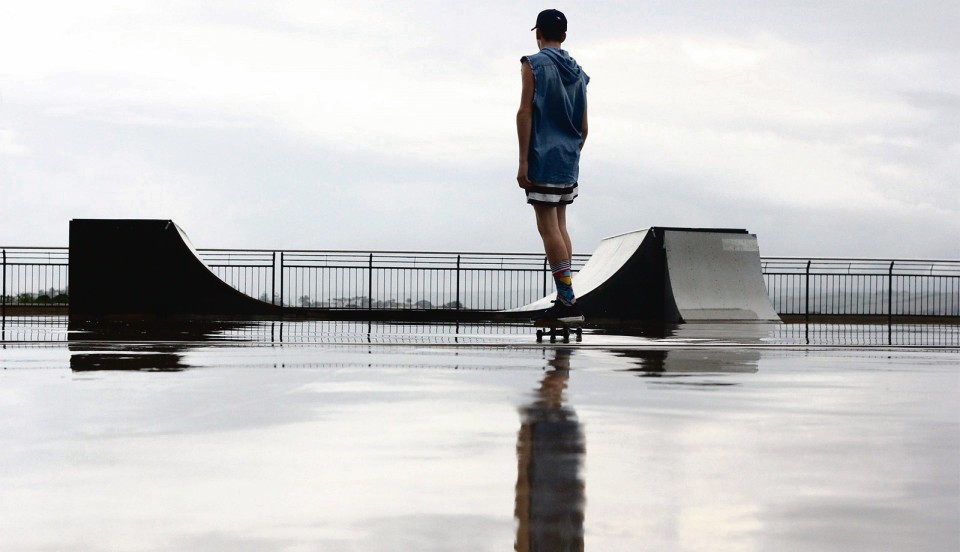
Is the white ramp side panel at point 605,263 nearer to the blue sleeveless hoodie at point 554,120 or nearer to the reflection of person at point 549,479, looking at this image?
the blue sleeveless hoodie at point 554,120

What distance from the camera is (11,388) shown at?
4668 millimetres

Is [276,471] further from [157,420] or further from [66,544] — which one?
[157,420]

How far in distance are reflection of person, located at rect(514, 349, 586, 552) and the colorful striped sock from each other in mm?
3884

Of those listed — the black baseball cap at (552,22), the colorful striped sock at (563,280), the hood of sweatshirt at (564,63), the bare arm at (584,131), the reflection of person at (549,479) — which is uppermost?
the black baseball cap at (552,22)

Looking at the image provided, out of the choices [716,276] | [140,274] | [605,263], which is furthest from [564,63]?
[605,263]

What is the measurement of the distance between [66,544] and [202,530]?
0.27m

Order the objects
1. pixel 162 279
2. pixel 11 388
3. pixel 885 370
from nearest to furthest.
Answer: pixel 11 388, pixel 885 370, pixel 162 279

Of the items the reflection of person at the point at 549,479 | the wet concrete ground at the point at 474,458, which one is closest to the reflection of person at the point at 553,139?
the wet concrete ground at the point at 474,458

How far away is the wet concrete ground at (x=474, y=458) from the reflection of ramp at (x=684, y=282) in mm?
8921

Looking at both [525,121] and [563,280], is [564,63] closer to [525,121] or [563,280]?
[525,121]

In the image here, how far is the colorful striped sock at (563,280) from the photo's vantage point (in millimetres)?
8086

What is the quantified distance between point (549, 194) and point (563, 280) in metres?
0.68

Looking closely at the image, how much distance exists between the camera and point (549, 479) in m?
2.71

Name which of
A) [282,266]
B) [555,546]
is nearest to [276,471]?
[555,546]
